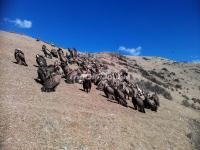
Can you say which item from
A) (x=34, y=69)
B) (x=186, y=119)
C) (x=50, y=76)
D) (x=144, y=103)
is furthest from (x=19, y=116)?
(x=186, y=119)

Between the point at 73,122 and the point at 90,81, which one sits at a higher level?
the point at 90,81

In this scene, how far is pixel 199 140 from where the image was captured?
73.8 feet

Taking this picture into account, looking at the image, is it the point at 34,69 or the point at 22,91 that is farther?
the point at 34,69

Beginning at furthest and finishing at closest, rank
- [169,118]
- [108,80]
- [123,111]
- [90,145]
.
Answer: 1. [108,80]
2. [169,118]
3. [123,111]
4. [90,145]

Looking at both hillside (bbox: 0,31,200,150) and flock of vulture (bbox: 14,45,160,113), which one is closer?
hillside (bbox: 0,31,200,150)

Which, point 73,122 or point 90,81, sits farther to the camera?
point 90,81

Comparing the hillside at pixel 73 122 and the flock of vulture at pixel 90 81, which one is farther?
the flock of vulture at pixel 90 81

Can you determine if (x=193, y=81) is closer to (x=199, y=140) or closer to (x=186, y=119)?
(x=186, y=119)

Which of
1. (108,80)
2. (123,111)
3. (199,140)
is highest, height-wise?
(108,80)

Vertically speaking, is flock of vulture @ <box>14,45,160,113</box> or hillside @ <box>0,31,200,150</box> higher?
flock of vulture @ <box>14,45,160,113</box>

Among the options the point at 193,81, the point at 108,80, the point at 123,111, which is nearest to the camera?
the point at 123,111

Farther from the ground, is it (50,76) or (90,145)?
(50,76)

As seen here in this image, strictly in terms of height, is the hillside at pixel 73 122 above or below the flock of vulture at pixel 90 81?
below

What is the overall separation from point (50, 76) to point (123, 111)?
5.32m
